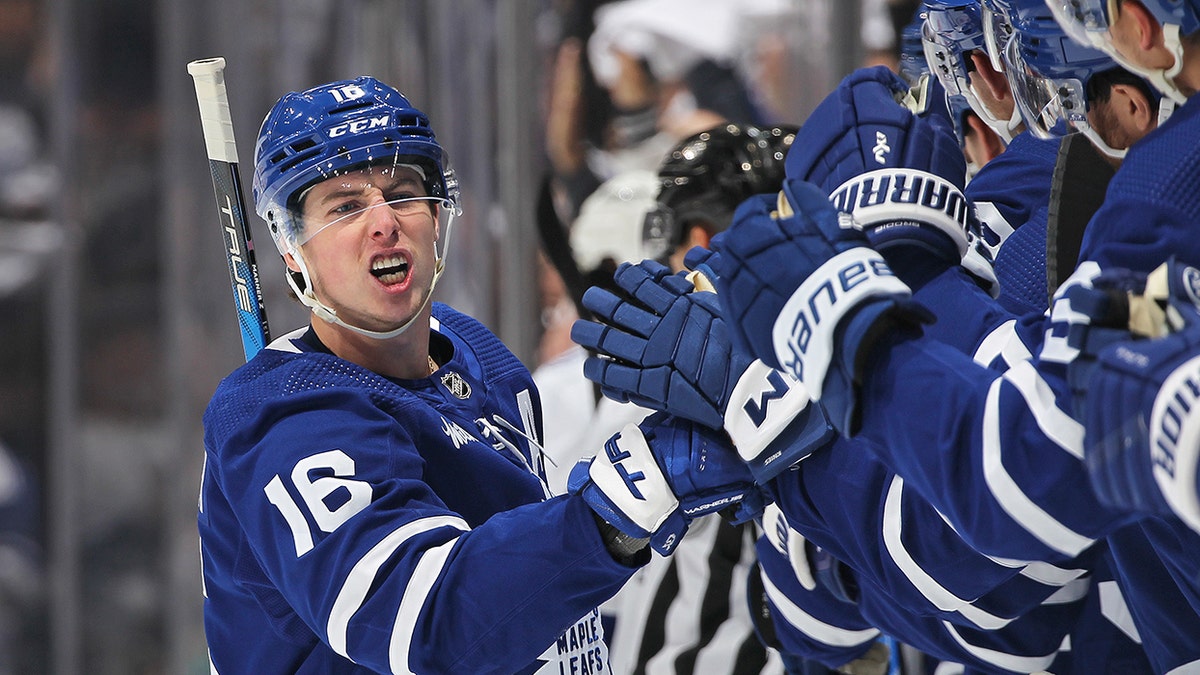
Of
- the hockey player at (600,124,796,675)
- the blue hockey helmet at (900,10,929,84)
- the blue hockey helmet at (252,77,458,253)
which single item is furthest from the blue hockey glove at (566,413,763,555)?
the hockey player at (600,124,796,675)

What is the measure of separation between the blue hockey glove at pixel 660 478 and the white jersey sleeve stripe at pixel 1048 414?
0.40 m

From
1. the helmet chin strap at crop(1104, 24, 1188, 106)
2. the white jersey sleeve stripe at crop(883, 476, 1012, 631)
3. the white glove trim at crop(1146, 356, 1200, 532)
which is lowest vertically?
the white jersey sleeve stripe at crop(883, 476, 1012, 631)

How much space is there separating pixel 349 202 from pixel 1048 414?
0.93 meters

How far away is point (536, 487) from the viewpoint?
6.20ft

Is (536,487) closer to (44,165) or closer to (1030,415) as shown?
(1030,415)

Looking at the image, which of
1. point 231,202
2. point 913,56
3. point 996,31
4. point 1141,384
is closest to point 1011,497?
point 1141,384

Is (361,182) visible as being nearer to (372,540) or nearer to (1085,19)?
(372,540)

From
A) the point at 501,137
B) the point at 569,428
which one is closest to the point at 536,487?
the point at 569,428

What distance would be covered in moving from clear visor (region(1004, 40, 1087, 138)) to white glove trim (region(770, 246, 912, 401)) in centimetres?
30

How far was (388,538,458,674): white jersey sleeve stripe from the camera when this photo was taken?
154cm

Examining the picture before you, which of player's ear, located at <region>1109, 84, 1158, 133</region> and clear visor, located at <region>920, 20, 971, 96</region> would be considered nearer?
player's ear, located at <region>1109, 84, 1158, 133</region>

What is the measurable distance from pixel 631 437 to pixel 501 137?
3.26 m

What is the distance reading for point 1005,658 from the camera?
6.36 feet

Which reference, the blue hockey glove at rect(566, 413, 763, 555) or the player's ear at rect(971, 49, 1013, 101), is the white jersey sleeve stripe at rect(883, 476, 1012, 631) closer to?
the blue hockey glove at rect(566, 413, 763, 555)
